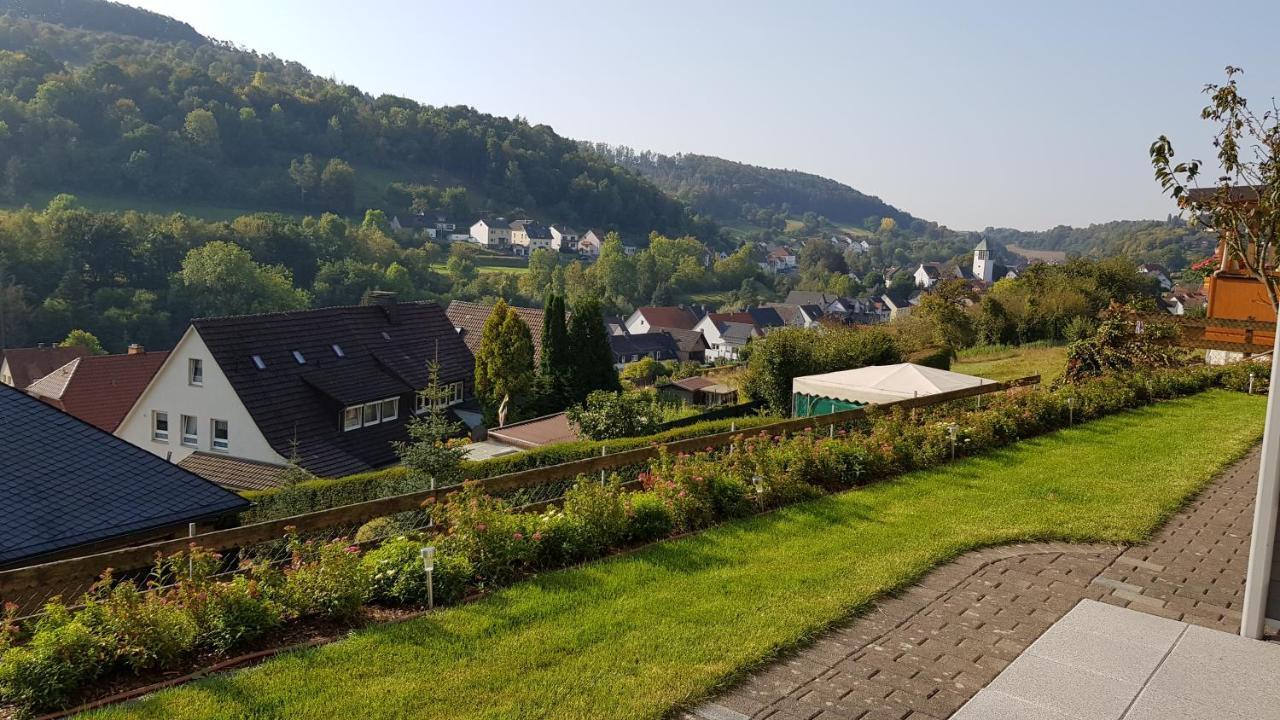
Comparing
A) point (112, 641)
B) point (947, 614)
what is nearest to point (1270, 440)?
point (947, 614)

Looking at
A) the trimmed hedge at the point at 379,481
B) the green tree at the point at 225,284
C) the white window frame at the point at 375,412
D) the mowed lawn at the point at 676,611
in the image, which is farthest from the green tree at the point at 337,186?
the mowed lawn at the point at 676,611

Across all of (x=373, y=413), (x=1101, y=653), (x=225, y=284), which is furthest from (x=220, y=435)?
(x=225, y=284)

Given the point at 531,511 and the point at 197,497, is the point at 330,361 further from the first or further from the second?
the point at 531,511

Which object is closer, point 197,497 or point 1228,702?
point 1228,702

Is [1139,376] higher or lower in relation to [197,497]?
higher

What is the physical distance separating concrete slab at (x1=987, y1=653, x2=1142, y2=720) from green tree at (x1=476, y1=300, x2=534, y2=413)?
24909mm

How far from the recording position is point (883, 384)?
17.7 metres

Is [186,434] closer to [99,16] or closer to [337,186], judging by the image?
[337,186]

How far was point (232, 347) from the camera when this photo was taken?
25.0m

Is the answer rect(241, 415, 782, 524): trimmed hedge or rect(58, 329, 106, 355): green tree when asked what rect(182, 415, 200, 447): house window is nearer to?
rect(241, 415, 782, 524): trimmed hedge

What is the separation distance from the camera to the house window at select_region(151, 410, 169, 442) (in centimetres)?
2628

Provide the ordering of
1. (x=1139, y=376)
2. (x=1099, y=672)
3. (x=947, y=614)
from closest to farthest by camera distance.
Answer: (x=1099, y=672)
(x=947, y=614)
(x=1139, y=376)

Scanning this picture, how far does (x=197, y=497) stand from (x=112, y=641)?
20.3ft

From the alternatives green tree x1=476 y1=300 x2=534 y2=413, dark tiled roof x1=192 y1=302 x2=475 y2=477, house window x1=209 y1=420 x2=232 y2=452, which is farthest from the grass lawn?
house window x1=209 y1=420 x2=232 y2=452
